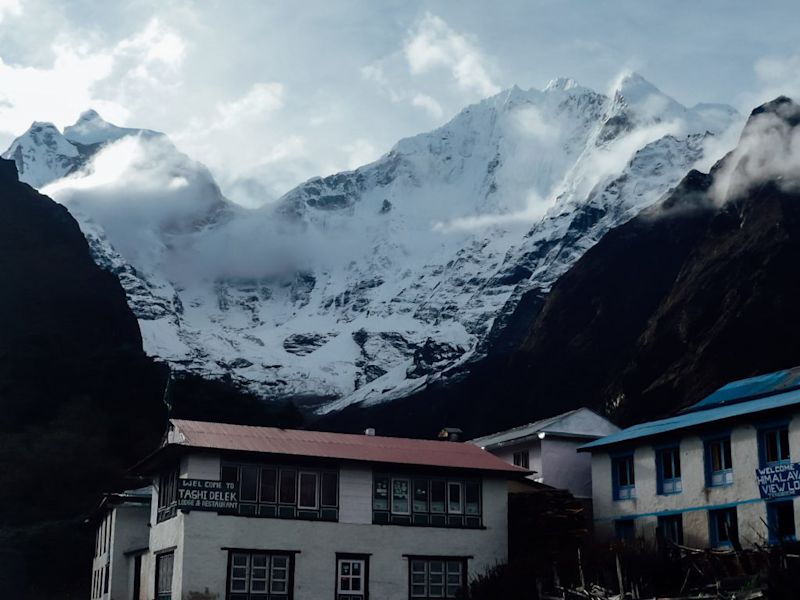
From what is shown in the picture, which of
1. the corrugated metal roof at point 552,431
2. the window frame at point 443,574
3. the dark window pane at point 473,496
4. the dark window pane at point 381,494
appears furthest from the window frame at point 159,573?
the corrugated metal roof at point 552,431

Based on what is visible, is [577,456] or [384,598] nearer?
[384,598]

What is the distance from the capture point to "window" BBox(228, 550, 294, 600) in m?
46.4

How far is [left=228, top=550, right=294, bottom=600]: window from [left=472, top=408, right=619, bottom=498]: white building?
1728 cm

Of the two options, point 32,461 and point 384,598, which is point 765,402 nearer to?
point 384,598

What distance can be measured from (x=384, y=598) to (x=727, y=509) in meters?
14.3

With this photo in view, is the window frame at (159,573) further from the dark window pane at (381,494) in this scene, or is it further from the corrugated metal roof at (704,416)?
the corrugated metal roof at (704,416)

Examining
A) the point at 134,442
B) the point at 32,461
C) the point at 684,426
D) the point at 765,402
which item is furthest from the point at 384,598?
the point at 134,442

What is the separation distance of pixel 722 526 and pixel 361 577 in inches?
581

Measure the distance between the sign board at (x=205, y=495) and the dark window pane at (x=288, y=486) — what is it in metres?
2.31

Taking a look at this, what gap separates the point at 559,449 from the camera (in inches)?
2482

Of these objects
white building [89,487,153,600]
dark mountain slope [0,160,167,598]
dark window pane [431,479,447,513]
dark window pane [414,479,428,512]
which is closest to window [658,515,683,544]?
dark window pane [431,479,447,513]

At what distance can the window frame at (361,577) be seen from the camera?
158ft

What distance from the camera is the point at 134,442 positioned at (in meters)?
130

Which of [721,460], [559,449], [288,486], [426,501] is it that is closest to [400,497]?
[426,501]
